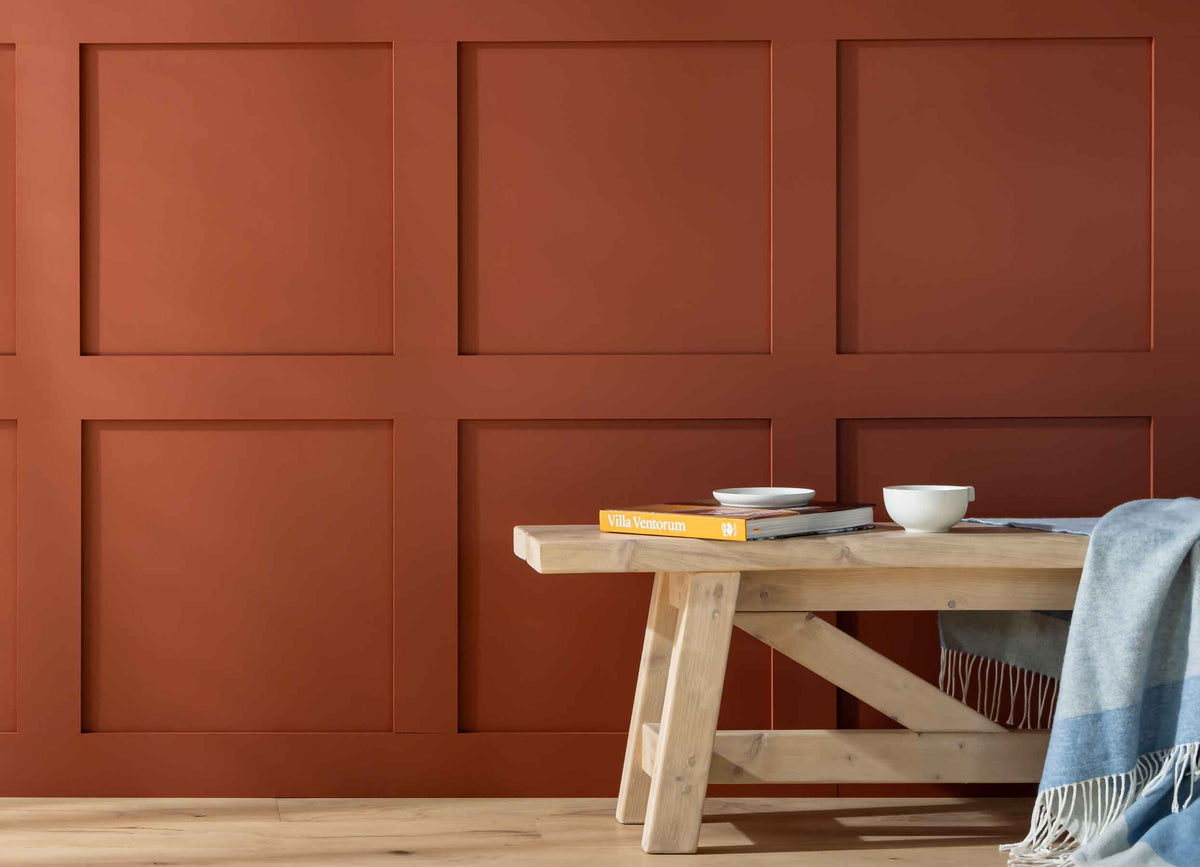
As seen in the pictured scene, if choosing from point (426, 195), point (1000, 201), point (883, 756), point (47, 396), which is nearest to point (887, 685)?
point (883, 756)

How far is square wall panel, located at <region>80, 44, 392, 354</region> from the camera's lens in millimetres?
2178

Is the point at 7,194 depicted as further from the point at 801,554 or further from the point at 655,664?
the point at 801,554

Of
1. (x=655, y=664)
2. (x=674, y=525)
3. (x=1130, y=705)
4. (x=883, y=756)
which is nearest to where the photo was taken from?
(x=1130, y=705)

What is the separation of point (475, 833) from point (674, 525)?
0.69 metres

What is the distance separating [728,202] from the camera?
219 cm

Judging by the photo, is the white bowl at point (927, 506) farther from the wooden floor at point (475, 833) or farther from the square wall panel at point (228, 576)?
the square wall panel at point (228, 576)

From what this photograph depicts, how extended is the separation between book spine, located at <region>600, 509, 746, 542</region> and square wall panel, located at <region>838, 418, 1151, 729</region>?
0.62 metres

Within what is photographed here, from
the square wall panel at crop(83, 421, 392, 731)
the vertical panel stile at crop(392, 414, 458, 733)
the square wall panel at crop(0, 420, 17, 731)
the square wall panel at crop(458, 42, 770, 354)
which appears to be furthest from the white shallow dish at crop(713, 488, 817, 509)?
the square wall panel at crop(0, 420, 17, 731)

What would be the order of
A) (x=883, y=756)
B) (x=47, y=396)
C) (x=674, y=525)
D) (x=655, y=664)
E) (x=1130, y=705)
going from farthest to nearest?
(x=47, y=396) → (x=655, y=664) → (x=883, y=756) → (x=674, y=525) → (x=1130, y=705)

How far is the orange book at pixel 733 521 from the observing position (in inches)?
64.7

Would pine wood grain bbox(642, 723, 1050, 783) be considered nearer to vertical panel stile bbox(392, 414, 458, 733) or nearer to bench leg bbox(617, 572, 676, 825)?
bench leg bbox(617, 572, 676, 825)

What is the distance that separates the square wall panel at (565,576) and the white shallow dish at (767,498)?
1.27 feet

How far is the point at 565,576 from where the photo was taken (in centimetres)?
219

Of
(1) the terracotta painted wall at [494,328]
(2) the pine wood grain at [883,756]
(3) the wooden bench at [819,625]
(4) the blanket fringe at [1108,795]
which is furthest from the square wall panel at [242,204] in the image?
(4) the blanket fringe at [1108,795]
